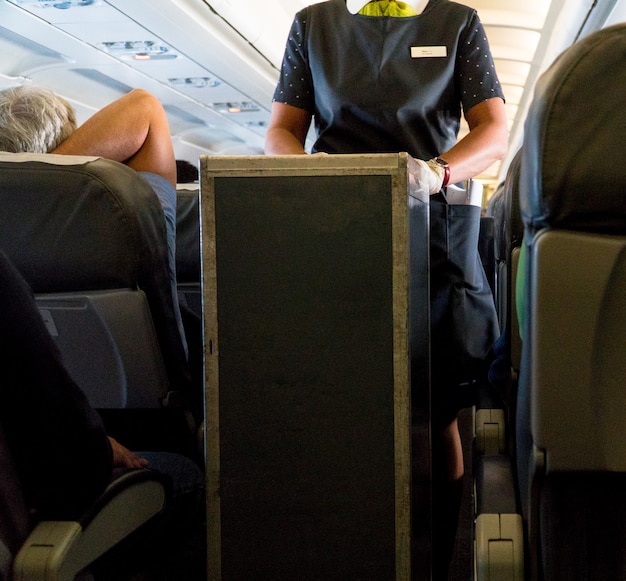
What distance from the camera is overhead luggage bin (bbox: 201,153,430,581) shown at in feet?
4.72

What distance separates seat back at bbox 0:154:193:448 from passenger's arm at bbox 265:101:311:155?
505mm

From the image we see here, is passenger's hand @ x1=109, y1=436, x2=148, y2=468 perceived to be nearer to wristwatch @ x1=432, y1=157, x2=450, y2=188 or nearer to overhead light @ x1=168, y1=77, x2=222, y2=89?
wristwatch @ x1=432, y1=157, x2=450, y2=188

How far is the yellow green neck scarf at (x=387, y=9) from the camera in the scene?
7.08 feet

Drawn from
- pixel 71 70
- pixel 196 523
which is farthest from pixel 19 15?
pixel 196 523

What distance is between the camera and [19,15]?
670 centimetres

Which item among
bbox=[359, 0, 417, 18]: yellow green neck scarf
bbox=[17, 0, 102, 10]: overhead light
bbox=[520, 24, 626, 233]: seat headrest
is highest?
bbox=[17, 0, 102, 10]: overhead light

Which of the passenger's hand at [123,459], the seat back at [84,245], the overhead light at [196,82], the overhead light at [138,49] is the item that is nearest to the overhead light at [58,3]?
the overhead light at [138,49]

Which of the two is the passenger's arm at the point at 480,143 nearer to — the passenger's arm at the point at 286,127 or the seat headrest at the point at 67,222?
the passenger's arm at the point at 286,127

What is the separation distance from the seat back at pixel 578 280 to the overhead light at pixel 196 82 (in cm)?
881

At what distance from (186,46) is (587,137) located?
715 cm

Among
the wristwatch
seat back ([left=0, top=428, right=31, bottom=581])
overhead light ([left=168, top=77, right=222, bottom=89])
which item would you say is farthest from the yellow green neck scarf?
overhead light ([left=168, top=77, right=222, bottom=89])

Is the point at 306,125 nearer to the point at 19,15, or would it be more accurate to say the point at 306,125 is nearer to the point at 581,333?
the point at 581,333

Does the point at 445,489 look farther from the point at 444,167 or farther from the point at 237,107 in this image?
the point at 237,107

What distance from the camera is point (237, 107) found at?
37.9ft
